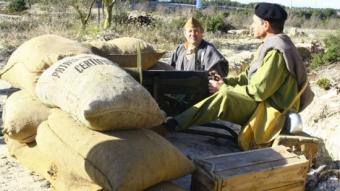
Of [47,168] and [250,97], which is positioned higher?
[250,97]

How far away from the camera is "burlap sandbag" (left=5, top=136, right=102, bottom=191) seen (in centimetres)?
321

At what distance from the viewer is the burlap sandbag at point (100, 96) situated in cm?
297

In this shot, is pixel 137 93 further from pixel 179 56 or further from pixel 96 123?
pixel 179 56

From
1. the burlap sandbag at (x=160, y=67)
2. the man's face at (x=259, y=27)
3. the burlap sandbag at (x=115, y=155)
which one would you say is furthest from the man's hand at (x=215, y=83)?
the burlap sandbag at (x=115, y=155)

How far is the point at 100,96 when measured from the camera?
2.97m

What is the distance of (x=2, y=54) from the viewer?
32.1ft

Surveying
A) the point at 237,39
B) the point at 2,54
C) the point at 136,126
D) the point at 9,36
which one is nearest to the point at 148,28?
the point at 237,39

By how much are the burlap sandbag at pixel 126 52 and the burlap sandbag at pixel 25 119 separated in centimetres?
103

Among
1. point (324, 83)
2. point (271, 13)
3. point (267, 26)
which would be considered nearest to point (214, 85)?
point (267, 26)

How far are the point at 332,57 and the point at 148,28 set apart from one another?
23.2ft

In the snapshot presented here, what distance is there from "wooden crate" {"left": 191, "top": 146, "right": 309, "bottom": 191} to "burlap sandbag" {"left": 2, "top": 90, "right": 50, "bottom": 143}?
1.40m

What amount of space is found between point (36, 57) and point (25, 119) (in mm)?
619

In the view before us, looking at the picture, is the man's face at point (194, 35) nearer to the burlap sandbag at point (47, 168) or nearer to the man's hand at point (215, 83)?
the man's hand at point (215, 83)

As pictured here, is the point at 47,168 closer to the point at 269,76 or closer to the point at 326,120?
the point at 269,76
